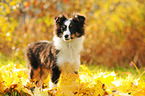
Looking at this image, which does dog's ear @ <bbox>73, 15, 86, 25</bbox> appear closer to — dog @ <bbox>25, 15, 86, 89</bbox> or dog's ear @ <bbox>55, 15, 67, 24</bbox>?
dog @ <bbox>25, 15, 86, 89</bbox>

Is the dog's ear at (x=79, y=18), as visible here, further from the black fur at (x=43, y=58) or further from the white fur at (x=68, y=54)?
the black fur at (x=43, y=58)

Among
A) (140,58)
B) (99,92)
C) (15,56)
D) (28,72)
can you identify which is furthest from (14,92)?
(140,58)

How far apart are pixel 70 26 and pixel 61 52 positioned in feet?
1.51

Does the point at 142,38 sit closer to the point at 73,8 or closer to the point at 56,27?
the point at 73,8

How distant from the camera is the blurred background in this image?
6.25 m

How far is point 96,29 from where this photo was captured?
22.6ft

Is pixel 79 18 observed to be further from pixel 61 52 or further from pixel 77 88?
pixel 77 88

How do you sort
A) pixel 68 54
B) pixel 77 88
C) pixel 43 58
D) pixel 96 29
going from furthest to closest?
1. pixel 96 29
2. pixel 43 58
3. pixel 68 54
4. pixel 77 88

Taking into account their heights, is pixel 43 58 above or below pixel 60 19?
below

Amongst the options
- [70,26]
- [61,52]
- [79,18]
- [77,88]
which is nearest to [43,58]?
[61,52]

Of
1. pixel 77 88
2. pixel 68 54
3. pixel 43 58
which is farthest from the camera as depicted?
pixel 43 58

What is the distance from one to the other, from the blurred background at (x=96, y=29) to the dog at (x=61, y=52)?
292 centimetres

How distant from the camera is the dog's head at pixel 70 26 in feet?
9.72

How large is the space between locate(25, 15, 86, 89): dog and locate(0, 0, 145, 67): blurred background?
2.92 metres
